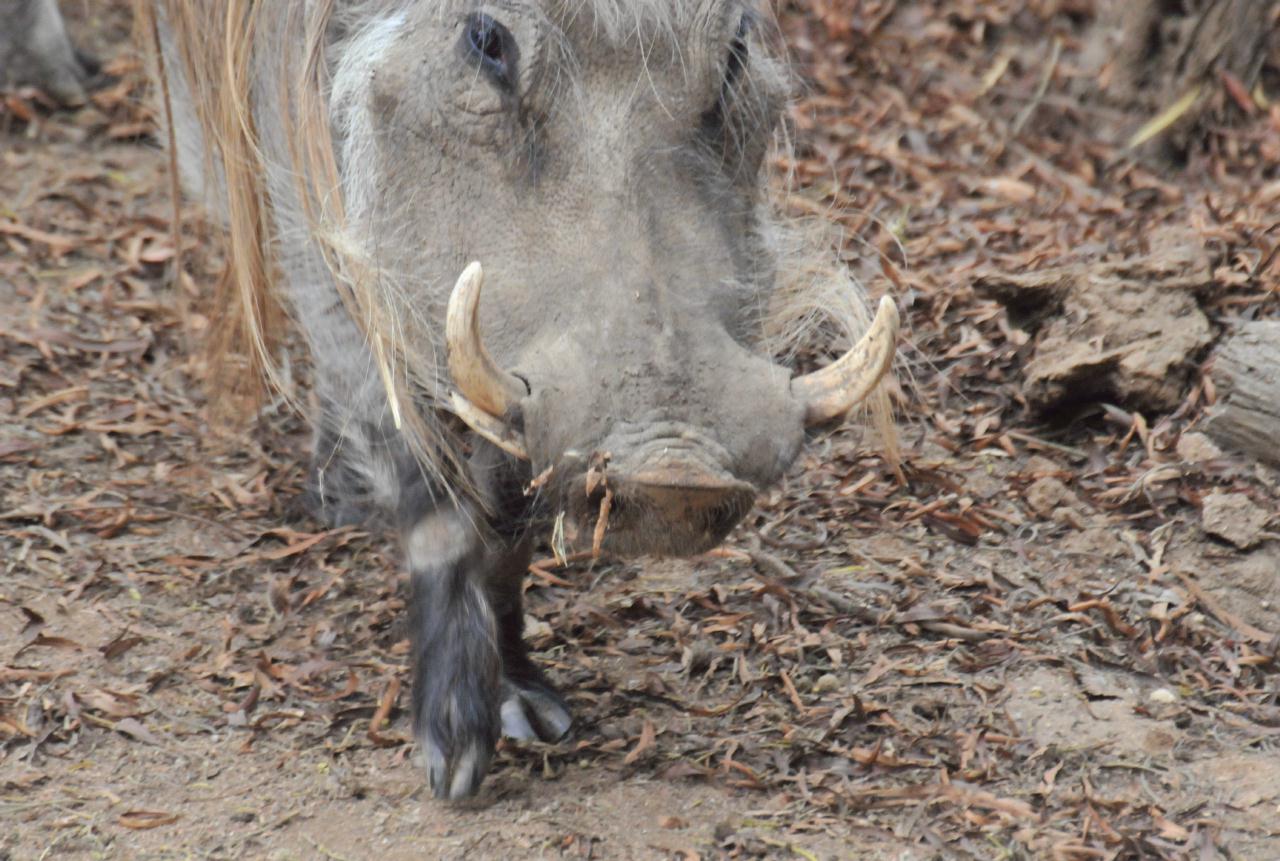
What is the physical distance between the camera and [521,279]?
9.18ft

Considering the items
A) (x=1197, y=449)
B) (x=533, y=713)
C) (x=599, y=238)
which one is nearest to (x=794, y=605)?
(x=533, y=713)

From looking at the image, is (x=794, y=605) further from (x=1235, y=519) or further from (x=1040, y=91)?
(x=1040, y=91)

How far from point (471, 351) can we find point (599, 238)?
0.34m

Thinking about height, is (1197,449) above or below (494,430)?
below

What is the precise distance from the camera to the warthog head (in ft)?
8.48

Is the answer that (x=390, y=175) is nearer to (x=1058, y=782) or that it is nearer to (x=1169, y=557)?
(x=1058, y=782)

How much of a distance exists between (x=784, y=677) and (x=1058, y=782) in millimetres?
615

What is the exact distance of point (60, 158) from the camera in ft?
18.3

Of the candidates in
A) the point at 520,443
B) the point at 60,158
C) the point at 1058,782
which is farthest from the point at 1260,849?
the point at 60,158

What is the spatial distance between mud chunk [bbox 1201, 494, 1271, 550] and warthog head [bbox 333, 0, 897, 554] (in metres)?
1.23

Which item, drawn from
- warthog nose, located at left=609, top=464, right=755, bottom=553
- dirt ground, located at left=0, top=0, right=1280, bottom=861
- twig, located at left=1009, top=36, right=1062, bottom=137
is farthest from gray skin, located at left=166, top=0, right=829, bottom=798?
twig, located at left=1009, top=36, right=1062, bottom=137

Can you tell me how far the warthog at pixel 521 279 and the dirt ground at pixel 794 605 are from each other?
1.03 ft

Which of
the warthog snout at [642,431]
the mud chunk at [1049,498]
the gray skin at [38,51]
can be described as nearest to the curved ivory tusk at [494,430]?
the warthog snout at [642,431]

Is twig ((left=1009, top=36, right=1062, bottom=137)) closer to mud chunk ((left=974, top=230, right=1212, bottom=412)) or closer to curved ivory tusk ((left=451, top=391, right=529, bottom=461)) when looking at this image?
mud chunk ((left=974, top=230, right=1212, bottom=412))
